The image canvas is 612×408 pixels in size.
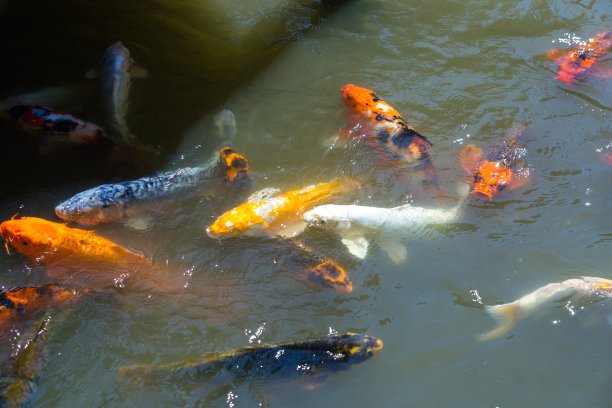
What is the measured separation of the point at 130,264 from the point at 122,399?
3.88 ft

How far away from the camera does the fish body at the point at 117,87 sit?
19.2 feet

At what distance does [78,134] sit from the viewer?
5609 mm

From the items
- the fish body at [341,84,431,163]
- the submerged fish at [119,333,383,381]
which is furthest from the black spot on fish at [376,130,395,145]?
the submerged fish at [119,333,383,381]

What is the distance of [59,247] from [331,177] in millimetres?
2538

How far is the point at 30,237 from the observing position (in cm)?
448

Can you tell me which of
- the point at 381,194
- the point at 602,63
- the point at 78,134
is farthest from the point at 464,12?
the point at 78,134

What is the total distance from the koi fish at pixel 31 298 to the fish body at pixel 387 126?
3167 mm

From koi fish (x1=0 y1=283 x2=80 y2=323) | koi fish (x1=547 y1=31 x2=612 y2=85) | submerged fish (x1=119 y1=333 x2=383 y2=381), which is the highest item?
koi fish (x1=547 y1=31 x2=612 y2=85)

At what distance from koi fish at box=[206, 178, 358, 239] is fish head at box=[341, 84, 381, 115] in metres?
1.13

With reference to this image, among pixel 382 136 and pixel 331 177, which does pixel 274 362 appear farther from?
pixel 382 136

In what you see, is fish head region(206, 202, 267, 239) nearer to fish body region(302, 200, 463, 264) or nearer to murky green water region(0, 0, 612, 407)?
murky green water region(0, 0, 612, 407)

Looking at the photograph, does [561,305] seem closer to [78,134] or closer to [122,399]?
[122,399]

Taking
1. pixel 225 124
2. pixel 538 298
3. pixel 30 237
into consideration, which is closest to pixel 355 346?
pixel 538 298

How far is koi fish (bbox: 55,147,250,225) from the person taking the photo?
4867mm
